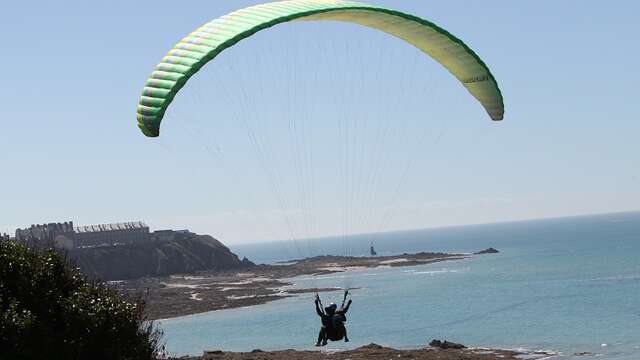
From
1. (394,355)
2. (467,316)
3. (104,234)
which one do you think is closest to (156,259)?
(104,234)

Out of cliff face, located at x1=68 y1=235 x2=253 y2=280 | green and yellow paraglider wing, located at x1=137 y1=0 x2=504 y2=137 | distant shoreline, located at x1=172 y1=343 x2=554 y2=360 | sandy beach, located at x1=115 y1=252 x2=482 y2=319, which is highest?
green and yellow paraglider wing, located at x1=137 y1=0 x2=504 y2=137

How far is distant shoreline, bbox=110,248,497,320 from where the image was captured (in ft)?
259

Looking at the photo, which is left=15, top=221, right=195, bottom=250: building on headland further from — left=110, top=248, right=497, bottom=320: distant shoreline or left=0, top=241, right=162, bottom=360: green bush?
left=0, top=241, right=162, bottom=360: green bush

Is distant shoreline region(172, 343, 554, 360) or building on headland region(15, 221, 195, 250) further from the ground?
building on headland region(15, 221, 195, 250)

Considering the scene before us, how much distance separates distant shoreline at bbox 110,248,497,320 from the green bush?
38248mm

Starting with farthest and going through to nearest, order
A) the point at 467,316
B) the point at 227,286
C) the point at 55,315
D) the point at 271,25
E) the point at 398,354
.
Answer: the point at 227,286, the point at 467,316, the point at 398,354, the point at 55,315, the point at 271,25

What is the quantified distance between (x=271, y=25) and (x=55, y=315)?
662 centimetres

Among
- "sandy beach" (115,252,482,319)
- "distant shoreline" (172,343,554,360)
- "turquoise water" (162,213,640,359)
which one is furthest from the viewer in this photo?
"sandy beach" (115,252,482,319)

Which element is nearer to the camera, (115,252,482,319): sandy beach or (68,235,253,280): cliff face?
(115,252,482,319): sandy beach

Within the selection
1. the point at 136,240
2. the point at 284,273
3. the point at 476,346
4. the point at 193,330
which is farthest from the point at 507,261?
the point at 476,346

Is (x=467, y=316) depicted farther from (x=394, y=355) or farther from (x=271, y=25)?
(x=271, y=25)

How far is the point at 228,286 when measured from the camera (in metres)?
100

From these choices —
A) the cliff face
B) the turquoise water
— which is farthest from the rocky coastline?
the cliff face

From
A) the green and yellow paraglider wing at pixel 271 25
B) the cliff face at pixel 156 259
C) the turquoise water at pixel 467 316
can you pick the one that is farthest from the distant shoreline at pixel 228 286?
the green and yellow paraglider wing at pixel 271 25
